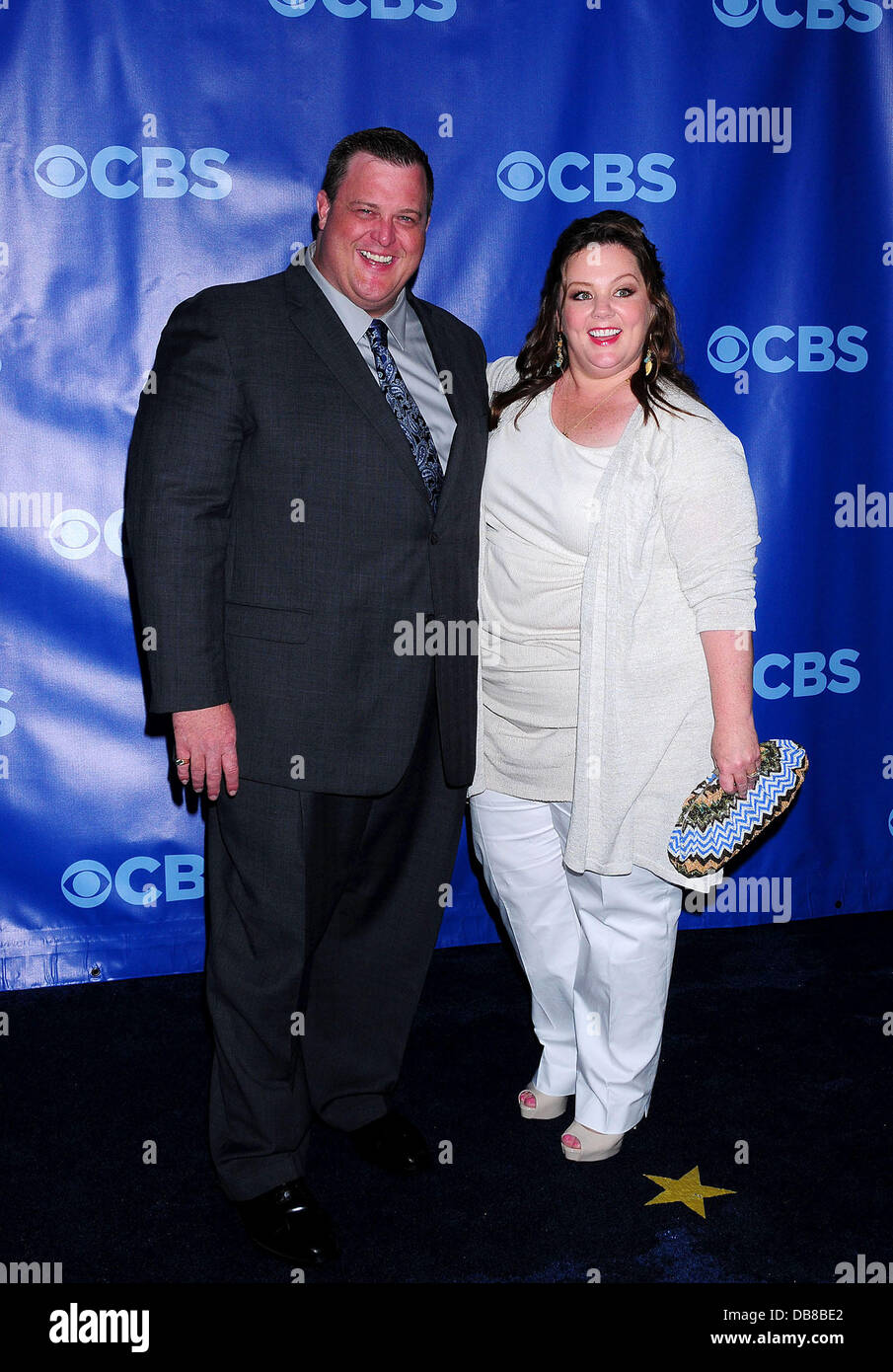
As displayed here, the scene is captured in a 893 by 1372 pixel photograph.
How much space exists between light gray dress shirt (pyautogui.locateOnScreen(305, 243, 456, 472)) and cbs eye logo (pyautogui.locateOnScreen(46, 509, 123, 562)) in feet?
3.87

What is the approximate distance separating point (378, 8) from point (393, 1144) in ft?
8.81

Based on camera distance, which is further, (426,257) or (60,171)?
(426,257)

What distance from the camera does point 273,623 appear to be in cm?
201

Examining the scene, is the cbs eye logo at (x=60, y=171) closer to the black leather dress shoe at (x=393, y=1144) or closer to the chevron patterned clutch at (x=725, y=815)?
the chevron patterned clutch at (x=725, y=815)

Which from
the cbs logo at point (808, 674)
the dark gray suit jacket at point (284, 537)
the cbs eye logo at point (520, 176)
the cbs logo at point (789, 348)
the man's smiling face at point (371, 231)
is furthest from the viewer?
the cbs logo at point (808, 674)

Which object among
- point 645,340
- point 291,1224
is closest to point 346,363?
point 645,340

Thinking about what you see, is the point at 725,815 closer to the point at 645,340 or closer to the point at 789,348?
the point at 645,340

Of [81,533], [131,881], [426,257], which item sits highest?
[426,257]

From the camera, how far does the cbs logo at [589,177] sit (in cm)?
319

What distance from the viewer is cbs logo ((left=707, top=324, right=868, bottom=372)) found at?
338 cm

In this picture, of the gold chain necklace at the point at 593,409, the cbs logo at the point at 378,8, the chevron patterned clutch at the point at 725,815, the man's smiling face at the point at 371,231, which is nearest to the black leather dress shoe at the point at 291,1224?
the chevron patterned clutch at the point at 725,815

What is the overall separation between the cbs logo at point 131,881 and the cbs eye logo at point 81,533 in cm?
82

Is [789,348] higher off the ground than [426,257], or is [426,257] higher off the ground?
[426,257]
